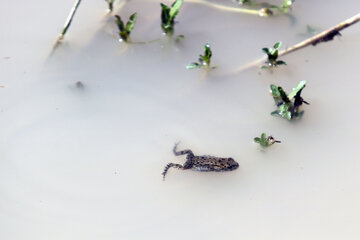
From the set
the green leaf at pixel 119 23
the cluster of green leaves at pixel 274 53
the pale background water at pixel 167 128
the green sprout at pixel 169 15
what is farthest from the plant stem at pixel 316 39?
the green leaf at pixel 119 23

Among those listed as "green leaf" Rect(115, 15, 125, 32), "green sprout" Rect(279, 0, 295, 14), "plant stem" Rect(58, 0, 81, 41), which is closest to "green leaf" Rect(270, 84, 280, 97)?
"green sprout" Rect(279, 0, 295, 14)

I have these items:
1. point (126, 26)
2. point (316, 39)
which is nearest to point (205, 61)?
point (126, 26)

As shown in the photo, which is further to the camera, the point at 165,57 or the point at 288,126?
the point at 165,57

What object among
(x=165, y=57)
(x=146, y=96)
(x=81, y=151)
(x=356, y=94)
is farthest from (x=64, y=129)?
(x=356, y=94)

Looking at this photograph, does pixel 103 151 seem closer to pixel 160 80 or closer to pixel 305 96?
pixel 160 80

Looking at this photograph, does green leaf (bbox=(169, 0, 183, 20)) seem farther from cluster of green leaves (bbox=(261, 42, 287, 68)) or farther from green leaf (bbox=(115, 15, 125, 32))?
cluster of green leaves (bbox=(261, 42, 287, 68))

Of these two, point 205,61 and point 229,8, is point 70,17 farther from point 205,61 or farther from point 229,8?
point 229,8
